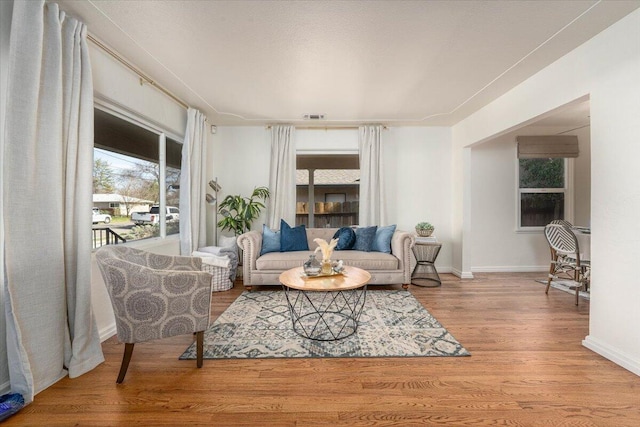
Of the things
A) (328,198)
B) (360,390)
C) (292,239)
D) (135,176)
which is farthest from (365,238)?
(135,176)

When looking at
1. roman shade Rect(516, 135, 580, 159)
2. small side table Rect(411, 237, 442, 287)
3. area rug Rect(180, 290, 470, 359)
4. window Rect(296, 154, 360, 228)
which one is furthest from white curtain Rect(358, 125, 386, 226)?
roman shade Rect(516, 135, 580, 159)

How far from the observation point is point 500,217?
16.3ft

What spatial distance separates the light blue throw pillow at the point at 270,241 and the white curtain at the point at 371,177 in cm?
148

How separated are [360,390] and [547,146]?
16.7 feet

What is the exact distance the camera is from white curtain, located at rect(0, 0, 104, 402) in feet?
5.44

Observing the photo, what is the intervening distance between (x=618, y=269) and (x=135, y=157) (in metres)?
4.54

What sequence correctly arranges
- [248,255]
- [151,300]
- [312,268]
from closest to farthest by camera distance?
[151,300] → [312,268] → [248,255]

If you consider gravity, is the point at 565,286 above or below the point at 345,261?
below

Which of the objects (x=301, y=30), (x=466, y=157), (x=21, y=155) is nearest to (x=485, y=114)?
(x=466, y=157)

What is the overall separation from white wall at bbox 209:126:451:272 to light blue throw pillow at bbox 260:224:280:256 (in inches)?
28.3

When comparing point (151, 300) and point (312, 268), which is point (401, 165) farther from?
point (151, 300)

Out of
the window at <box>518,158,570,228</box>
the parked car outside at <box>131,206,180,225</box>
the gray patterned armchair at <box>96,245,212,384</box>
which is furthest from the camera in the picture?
the window at <box>518,158,570,228</box>

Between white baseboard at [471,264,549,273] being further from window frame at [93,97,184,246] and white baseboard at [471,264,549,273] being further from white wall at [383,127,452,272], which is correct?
window frame at [93,97,184,246]

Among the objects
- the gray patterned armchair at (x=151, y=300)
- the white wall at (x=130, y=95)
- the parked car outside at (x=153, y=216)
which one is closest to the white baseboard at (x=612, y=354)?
the gray patterned armchair at (x=151, y=300)
